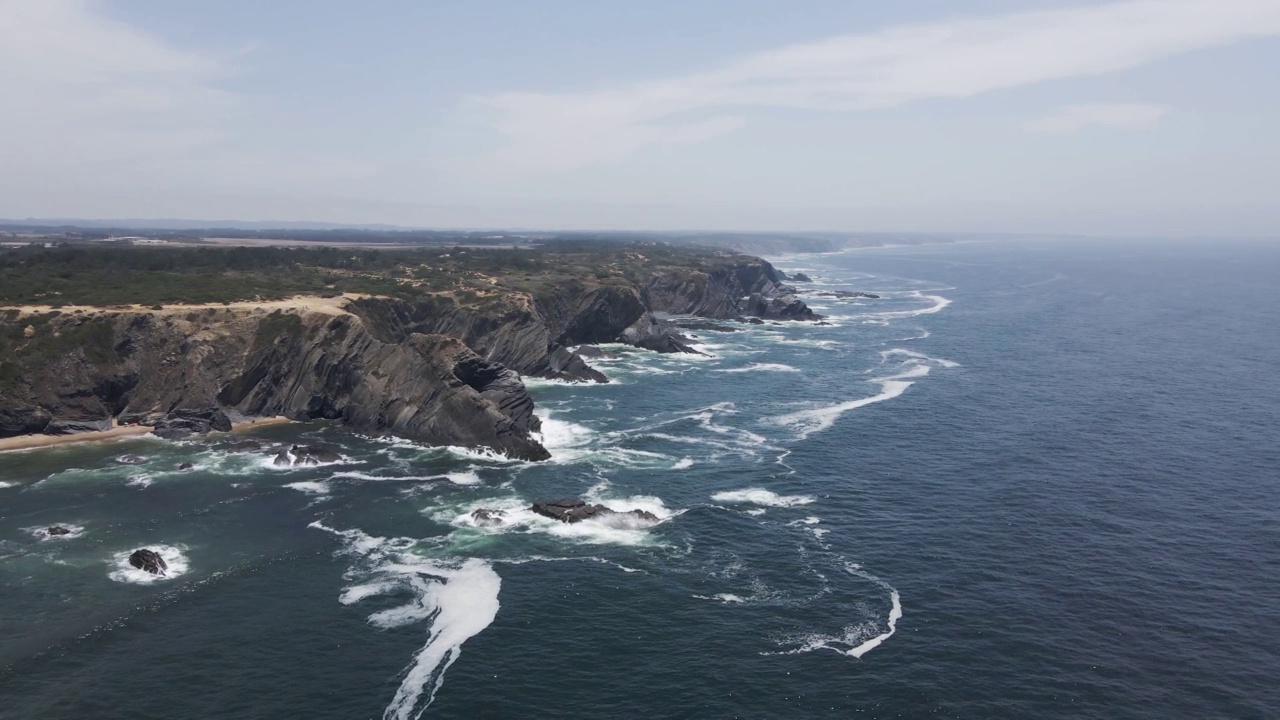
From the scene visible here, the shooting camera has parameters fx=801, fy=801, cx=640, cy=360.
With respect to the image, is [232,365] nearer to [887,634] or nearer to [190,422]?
[190,422]

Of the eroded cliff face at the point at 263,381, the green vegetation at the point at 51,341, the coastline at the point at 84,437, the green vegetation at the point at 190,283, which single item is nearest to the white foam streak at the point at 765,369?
the green vegetation at the point at 190,283

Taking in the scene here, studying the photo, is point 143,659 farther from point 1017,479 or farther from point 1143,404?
point 1143,404

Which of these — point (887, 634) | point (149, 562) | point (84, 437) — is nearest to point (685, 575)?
point (887, 634)

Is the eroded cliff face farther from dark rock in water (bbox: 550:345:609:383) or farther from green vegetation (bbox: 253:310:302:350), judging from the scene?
dark rock in water (bbox: 550:345:609:383)

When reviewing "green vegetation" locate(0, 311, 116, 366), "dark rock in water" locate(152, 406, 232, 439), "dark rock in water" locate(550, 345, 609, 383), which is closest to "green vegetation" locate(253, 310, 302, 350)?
"dark rock in water" locate(152, 406, 232, 439)

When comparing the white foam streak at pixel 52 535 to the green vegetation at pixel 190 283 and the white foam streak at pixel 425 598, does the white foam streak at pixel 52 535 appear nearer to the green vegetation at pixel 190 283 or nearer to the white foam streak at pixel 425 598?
the white foam streak at pixel 425 598
